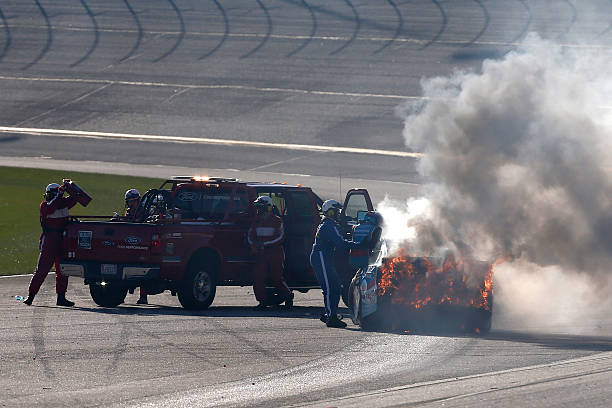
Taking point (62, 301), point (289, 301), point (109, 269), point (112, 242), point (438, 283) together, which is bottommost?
point (62, 301)

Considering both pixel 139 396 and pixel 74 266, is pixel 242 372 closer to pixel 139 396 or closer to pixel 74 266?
pixel 139 396

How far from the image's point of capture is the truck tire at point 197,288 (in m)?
15.7

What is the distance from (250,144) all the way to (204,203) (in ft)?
68.3

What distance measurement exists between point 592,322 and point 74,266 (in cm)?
720

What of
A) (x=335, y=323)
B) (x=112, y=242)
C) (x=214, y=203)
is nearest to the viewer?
(x=335, y=323)

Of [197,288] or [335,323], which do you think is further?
[197,288]

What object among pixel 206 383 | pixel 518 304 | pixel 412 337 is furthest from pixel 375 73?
pixel 206 383

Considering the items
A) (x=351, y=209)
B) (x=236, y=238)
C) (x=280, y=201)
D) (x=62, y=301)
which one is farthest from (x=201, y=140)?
(x=62, y=301)

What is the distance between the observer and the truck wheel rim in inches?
621

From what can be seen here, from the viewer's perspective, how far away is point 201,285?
1588cm

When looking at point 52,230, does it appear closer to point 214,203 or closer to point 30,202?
point 214,203

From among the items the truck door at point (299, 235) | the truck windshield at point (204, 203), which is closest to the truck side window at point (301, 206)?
the truck door at point (299, 235)

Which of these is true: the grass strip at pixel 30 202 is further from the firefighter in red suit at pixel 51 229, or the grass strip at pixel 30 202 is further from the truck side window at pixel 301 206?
the truck side window at pixel 301 206

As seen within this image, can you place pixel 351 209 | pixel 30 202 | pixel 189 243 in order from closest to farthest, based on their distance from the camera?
pixel 189 243
pixel 351 209
pixel 30 202
